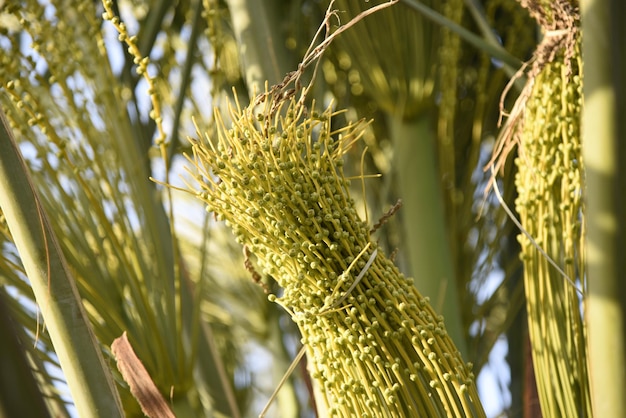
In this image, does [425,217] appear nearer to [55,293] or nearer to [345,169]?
[345,169]

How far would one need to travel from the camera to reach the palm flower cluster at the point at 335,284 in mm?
614

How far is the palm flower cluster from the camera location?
614mm

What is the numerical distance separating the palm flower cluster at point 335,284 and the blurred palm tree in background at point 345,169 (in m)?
0.06

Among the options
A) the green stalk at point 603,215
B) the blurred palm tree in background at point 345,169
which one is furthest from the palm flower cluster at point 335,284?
the green stalk at point 603,215

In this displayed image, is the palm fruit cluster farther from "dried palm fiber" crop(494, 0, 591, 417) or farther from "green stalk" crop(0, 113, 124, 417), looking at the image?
"green stalk" crop(0, 113, 124, 417)

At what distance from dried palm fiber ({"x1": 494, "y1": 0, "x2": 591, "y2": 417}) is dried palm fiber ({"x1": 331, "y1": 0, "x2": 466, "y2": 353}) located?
0.32m

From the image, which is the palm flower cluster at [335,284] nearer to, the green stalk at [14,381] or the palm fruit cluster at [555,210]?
the palm fruit cluster at [555,210]

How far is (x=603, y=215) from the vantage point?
17.4 inches

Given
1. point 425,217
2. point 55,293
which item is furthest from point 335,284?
point 425,217

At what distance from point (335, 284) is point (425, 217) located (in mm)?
502

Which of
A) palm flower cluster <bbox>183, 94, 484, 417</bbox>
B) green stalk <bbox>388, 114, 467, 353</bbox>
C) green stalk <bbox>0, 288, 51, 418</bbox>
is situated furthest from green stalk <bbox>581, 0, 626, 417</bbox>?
green stalk <bbox>388, 114, 467, 353</bbox>

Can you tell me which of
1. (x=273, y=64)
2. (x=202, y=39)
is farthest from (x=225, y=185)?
(x=202, y=39)

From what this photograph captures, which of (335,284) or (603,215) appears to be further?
(335,284)

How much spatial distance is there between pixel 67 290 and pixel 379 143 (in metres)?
0.83
